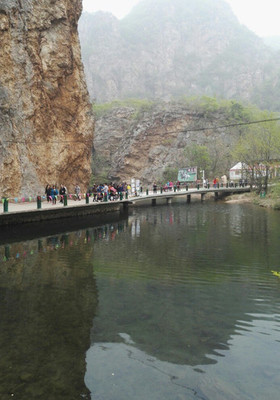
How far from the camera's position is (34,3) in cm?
3297

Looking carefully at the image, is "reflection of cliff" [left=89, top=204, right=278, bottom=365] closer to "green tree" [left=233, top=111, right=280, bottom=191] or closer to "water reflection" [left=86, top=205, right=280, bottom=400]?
"water reflection" [left=86, top=205, right=280, bottom=400]

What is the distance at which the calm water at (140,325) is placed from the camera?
203 inches

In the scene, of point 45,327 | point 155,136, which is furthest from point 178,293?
point 155,136

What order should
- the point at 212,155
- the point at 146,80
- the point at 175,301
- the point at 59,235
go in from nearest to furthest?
1. the point at 175,301
2. the point at 59,235
3. the point at 212,155
4. the point at 146,80

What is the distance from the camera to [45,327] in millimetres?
6977

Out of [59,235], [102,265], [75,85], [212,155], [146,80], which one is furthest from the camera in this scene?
[146,80]

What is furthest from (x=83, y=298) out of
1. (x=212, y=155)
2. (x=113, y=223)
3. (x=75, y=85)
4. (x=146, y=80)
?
(x=146, y=80)

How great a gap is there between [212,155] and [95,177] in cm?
2592

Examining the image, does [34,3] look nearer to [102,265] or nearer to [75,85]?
[75,85]

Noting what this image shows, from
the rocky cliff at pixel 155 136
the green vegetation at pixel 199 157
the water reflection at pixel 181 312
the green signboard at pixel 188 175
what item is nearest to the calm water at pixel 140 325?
the water reflection at pixel 181 312

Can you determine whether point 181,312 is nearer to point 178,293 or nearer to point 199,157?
point 178,293

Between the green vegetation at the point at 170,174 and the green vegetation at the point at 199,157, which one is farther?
the green vegetation at the point at 170,174

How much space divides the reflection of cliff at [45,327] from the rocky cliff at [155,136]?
63286mm

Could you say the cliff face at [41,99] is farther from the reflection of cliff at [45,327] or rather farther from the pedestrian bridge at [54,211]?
the reflection of cliff at [45,327]
